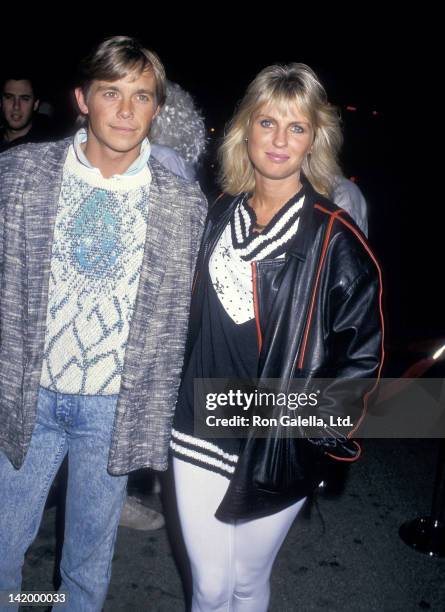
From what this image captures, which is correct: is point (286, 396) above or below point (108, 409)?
above

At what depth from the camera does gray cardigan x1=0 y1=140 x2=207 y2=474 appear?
1.79m

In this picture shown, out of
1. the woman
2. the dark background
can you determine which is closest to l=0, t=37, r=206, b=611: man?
the woman

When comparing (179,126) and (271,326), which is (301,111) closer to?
(271,326)

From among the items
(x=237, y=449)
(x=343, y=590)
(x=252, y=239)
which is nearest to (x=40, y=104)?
(x=252, y=239)

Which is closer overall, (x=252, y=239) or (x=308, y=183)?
(x=252, y=239)

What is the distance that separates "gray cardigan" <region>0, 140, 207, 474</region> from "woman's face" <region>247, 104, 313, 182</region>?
28cm

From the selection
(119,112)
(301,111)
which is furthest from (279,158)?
(119,112)

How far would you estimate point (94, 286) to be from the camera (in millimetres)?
1803

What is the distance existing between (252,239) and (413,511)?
2574 mm

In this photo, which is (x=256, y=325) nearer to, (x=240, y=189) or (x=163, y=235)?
(x=163, y=235)

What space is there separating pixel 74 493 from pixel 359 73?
1451 cm

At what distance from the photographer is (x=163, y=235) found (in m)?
1.86

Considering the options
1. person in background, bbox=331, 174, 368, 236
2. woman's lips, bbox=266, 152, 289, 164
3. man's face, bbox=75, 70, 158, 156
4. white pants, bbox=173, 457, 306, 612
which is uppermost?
man's face, bbox=75, 70, 158, 156

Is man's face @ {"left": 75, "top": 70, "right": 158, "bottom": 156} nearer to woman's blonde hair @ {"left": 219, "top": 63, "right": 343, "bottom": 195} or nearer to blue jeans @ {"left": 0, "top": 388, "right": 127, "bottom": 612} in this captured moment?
woman's blonde hair @ {"left": 219, "top": 63, "right": 343, "bottom": 195}
